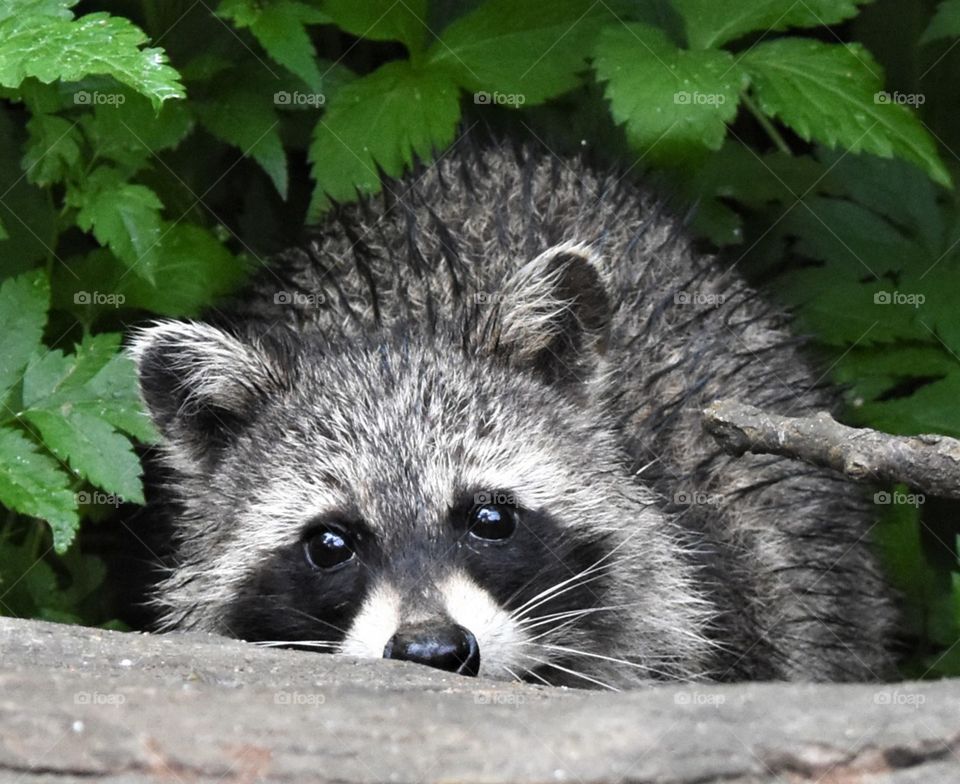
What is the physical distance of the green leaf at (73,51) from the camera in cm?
400

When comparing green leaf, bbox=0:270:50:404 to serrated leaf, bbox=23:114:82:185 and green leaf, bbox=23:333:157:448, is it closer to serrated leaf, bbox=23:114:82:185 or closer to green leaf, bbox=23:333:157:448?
green leaf, bbox=23:333:157:448

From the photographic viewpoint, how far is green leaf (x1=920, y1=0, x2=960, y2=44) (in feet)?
16.8

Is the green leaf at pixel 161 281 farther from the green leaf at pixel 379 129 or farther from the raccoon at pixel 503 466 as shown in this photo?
the green leaf at pixel 379 129

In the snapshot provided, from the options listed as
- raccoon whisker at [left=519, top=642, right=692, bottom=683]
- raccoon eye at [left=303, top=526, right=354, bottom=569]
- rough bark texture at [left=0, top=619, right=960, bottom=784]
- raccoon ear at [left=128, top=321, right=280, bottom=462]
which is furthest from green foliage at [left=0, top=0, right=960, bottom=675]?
rough bark texture at [left=0, top=619, right=960, bottom=784]

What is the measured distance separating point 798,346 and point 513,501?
176 centimetres

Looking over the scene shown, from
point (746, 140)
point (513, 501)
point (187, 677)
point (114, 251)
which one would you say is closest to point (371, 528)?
point (513, 501)

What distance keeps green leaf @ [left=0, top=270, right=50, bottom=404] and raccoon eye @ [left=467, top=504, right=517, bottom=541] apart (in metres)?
1.57

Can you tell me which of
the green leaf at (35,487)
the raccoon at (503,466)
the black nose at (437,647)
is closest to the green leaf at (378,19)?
the raccoon at (503,466)

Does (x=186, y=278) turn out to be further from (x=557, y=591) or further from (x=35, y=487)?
(x=557, y=591)

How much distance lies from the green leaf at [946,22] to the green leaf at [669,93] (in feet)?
2.84

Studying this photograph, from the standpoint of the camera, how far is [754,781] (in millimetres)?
2352

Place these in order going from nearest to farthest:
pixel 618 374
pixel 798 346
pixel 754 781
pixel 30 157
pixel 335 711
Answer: pixel 754 781 → pixel 335 711 → pixel 618 374 → pixel 30 157 → pixel 798 346

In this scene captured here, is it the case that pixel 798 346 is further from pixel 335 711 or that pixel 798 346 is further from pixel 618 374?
pixel 335 711

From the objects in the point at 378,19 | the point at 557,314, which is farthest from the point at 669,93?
the point at 378,19
